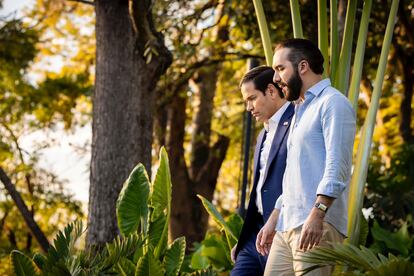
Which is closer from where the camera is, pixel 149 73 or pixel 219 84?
pixel 149 73

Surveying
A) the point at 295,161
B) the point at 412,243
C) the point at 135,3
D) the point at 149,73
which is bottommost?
the point at 412,243

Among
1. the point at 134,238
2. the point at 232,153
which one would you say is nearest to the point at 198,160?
the point at 232,153

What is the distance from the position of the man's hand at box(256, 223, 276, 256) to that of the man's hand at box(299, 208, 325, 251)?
570 mm

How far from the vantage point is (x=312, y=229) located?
3775mm

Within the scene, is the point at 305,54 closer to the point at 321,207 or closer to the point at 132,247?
the point at 321,207

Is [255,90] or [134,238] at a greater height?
[255,90]

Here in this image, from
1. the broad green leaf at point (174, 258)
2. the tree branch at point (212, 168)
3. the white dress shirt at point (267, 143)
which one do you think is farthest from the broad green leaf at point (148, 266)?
the tree branch at point (212, 168)

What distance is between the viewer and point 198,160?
16.3 meters

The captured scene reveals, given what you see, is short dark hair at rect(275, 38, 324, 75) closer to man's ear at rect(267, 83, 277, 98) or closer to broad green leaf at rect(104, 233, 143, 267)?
man's ear at rect(267, 83, 277, 98)

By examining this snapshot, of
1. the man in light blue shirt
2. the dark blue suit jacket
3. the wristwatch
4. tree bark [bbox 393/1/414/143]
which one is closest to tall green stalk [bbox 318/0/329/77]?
the dark blue suit jacket

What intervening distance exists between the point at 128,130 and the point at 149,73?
25.0 inches

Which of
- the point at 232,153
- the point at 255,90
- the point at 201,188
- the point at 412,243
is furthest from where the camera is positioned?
the point at 232,153

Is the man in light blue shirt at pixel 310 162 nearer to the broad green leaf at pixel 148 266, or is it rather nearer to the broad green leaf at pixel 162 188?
the broad green leaf at pixel 148 266

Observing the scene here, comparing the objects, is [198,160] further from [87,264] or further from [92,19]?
[87,264]
